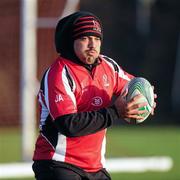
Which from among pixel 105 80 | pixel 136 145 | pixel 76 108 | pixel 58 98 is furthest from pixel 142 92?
pixel 136 145

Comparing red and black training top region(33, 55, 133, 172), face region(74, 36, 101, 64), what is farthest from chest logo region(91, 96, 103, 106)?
face region(74, 36, 101, 64)

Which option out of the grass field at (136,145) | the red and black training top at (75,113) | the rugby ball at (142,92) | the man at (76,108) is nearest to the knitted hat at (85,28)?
the man at (76,108)

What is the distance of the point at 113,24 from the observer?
26.1 metres

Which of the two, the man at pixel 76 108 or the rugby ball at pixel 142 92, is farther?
the rugby ball at pixel 142 92

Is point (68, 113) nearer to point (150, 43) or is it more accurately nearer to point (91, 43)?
point (91, 43)

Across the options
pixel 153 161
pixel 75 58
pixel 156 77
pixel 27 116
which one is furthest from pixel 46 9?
pixel 156 77

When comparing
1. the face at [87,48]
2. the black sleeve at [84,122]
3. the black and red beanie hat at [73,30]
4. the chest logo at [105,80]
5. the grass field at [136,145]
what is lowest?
the grass field at [136,145]

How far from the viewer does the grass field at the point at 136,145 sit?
10.5 m

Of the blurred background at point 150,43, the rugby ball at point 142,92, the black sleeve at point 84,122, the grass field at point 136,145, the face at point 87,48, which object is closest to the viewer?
the black sleeve at point 84,122

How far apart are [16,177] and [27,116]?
4.62 ft

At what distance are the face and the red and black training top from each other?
85 mm

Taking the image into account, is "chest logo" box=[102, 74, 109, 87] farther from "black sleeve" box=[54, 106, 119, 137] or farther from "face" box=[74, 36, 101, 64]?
"black sleeve" box=[54, 106, 119, 137]

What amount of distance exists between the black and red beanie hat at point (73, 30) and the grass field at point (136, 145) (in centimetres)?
459

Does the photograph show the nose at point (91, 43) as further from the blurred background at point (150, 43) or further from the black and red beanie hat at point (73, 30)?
the blurred background at point (150, 43)
